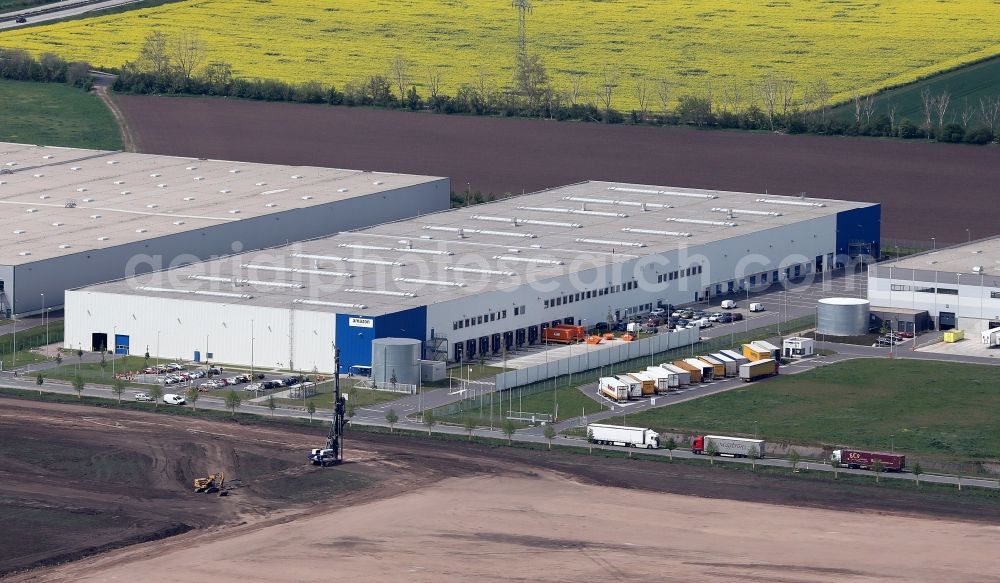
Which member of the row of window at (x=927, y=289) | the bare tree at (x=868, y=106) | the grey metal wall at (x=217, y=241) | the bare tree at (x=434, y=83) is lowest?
the row of window at (x=927, y=289)

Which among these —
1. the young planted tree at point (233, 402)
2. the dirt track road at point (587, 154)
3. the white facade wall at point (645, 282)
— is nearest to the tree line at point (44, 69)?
the dirt track road at point (587, 154)

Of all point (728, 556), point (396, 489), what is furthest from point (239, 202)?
point (728, 556)

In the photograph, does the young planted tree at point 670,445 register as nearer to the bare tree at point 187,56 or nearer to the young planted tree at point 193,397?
the young planted tree at point 193,397

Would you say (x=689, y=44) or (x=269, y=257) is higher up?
(x=689, y=44)

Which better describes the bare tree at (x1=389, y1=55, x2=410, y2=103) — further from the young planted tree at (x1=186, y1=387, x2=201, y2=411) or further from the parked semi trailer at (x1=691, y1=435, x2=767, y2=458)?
the parked semi trailer at (x1=691, y1=435, x2=767, y2=458)

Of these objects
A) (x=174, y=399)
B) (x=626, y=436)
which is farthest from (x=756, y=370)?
(x=174, y=399)

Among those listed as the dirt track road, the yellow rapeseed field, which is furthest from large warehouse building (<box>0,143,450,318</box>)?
the yellow rapeseed field

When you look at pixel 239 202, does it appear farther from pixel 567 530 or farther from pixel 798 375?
pixel 567 530
